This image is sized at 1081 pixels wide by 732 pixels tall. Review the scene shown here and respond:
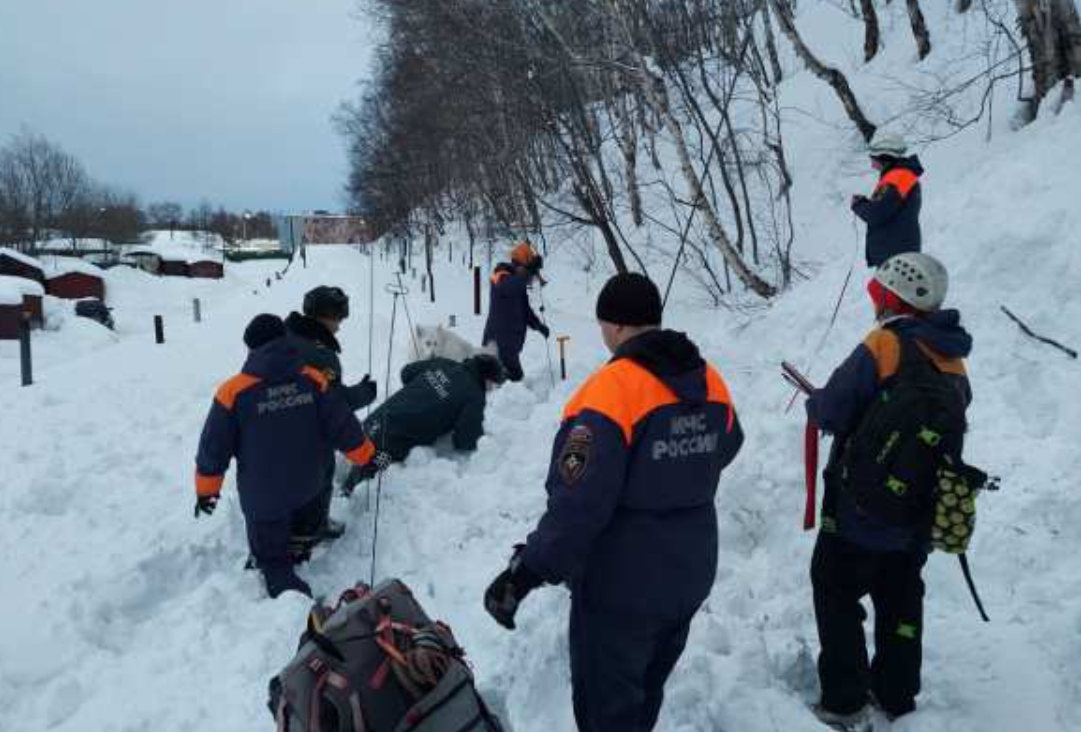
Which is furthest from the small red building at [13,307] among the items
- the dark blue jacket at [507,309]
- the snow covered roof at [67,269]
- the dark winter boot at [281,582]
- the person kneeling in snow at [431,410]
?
the dark winter boot at [281,582]

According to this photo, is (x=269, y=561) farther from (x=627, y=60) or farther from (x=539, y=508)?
(x=627, y=60)

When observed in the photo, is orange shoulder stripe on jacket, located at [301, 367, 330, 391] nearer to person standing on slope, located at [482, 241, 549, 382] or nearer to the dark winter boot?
the dark winter boot

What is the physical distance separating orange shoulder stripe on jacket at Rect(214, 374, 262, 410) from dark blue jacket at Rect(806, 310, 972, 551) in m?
2.90

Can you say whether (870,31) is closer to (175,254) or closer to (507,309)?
(507,309)

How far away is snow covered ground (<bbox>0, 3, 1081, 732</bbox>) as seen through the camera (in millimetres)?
2916

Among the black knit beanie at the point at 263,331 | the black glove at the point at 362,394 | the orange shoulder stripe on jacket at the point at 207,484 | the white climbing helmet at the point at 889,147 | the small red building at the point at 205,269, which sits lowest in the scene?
the small red building at the point at 205,269

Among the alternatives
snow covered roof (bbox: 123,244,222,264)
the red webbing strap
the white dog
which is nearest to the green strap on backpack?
the red webbing strap

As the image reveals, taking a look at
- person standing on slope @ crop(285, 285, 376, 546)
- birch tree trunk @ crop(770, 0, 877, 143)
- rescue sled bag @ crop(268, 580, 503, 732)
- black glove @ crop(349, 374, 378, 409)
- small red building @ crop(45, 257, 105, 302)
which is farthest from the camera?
small red building @ crop(45, 257, 105, 302)

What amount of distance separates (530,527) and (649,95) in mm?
7027

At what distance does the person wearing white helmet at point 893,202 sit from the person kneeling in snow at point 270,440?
14.4 ft

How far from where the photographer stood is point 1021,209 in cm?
579

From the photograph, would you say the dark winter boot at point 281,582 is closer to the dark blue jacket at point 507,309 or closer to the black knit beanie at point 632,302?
the black knit beanie at point 632,302

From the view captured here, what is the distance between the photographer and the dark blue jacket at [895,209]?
17.6ft

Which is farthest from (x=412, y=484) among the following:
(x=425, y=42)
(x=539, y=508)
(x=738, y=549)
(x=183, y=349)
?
(x=425, y=42)
